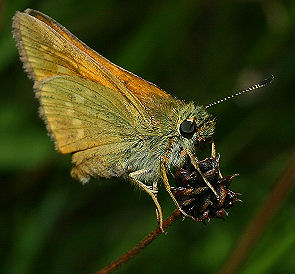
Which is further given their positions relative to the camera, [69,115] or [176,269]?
[176,269]

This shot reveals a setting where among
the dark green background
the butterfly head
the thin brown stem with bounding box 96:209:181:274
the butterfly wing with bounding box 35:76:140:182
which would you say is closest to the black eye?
the butterfly head

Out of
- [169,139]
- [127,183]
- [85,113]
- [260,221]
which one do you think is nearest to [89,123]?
[85,113]

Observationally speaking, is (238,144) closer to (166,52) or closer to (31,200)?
(166,52)

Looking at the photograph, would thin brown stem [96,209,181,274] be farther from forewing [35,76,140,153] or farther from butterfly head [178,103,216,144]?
forewing [35,76,140,153]

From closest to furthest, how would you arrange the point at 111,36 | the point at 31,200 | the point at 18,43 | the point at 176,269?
the point at 18,43 → the point at 176,269 → the point at 31,200 → the point at 111,36

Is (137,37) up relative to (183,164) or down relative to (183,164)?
up

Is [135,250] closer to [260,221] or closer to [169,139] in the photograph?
[260,221]

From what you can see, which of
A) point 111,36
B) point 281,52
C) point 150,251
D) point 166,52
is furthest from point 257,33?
point 150,251

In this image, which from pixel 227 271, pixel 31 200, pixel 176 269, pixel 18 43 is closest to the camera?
pixel 227 271
